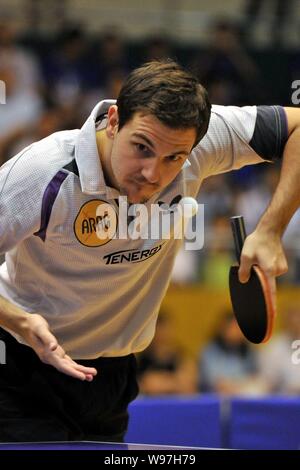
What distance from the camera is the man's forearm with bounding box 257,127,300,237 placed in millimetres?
3846

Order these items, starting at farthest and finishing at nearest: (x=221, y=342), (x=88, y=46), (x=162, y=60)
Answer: (x=88, y=46), (x=221, y=342), (x=162, y=60)

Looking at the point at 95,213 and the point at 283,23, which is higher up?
the point at 283,23

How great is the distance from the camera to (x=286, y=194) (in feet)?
13.2

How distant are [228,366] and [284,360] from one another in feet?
1.66

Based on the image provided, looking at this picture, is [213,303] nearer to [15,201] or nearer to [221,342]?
[221,342]

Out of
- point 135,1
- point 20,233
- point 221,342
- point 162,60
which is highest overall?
point 135,1

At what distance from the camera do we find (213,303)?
29.1 ft

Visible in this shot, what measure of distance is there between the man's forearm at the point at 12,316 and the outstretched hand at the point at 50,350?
→ 0.04m

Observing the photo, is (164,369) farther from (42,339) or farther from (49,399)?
(42,339)

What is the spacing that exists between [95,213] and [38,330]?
0.57m

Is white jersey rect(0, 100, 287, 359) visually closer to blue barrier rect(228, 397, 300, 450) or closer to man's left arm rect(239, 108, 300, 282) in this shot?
man's left arm rect(239, 108, 300, 282)

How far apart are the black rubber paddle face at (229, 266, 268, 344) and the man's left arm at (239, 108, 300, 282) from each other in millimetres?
60

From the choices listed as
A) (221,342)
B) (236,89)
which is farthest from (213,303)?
(236,89)

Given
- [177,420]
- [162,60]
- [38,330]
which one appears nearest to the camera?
[38,330]
